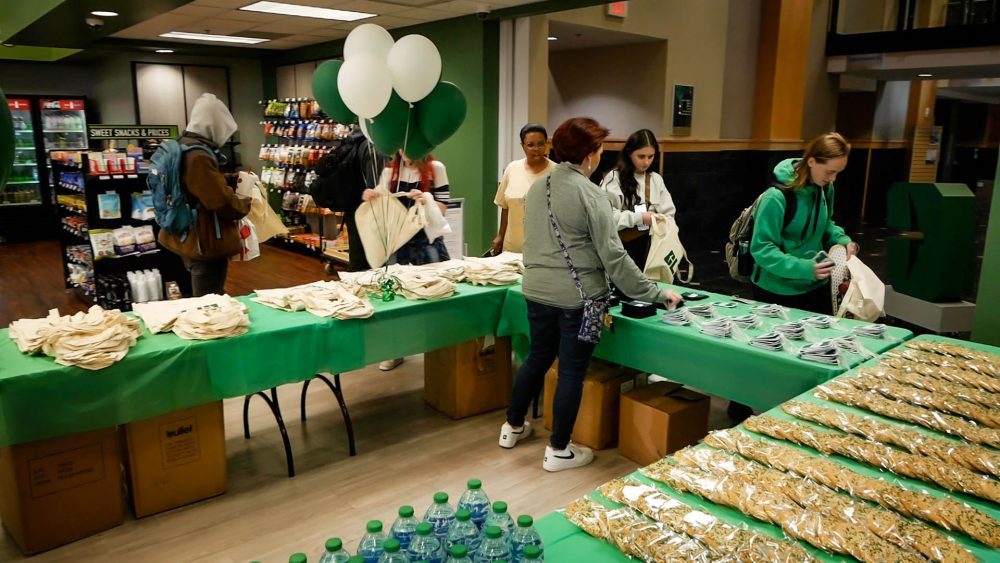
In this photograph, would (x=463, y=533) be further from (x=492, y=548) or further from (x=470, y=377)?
(x=470, y=377)

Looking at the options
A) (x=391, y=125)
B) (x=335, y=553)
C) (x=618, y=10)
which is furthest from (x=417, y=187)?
(x=618, y=10)

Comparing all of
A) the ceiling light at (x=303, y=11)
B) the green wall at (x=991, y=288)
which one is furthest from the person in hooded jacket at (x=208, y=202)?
the green wall at (x=991, y=288)

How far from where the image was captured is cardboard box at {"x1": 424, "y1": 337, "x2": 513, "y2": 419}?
3.94m

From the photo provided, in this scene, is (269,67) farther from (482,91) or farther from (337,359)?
(337,359)

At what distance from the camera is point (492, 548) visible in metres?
1.24

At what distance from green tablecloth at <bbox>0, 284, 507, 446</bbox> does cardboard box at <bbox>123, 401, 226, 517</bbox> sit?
188 mm

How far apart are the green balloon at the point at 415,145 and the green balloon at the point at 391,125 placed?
68mm

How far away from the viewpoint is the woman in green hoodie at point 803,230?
3.22 meters

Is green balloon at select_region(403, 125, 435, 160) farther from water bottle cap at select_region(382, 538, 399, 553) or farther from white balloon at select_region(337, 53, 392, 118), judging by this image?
water bottle cap at select_region(382, 538, 399, 553)

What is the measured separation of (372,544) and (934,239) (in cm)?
476

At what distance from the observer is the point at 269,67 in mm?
10227

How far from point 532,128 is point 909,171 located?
1280cm

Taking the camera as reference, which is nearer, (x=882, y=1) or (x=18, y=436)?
(x=18, y=436)

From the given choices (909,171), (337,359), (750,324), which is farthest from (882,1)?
(337,359)
